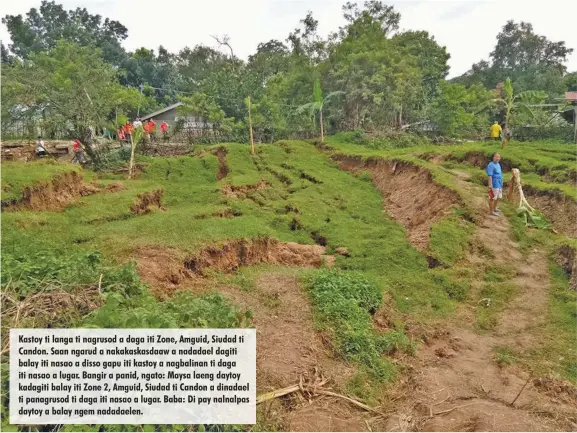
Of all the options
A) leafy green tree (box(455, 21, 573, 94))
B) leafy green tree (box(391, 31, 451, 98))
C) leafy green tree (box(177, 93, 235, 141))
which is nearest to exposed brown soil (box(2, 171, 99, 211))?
leafy green tree (box(177, 93, 235, 141))

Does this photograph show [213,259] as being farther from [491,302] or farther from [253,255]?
[491,302]

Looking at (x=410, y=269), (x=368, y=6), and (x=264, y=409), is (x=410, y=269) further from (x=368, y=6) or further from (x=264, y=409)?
(x=368, y=6)

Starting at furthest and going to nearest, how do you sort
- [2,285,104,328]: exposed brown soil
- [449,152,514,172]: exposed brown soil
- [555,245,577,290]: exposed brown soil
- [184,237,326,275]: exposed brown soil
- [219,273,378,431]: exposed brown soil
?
[449,152,514,172]: exposed brown soil
[184,237,326,275]: exposed brown soil
[555,245,577,290]: exposed brown soil
[219,273,378,431]: exposed brown soil
[2,285,104,328]: exposed brown soil

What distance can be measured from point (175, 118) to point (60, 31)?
18.7 metres

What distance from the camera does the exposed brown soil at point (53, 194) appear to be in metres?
11.1

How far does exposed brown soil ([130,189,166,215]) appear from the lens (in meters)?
12.9

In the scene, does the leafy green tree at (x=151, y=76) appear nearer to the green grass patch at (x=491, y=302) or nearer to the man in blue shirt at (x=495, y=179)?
the man in blue shirt at (x=495, y=179)

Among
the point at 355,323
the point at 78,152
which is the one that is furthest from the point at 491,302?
the point at 78,152

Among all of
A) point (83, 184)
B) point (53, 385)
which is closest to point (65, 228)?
point (83, 184)

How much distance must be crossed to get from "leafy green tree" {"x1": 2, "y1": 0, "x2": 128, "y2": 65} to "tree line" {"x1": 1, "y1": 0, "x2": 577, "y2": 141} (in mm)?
164

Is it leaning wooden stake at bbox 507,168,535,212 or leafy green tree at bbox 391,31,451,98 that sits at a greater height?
leafy green tree at bbox 391,31,451,98

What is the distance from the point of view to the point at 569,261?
9688 millimetres

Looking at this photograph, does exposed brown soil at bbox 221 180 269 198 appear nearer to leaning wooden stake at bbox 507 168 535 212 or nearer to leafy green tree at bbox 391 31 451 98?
leaning wooden stake at bbox 507 168 535 212

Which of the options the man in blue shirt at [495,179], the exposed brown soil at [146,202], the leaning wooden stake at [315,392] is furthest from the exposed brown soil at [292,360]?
the man in blue shirt at [495,179]
